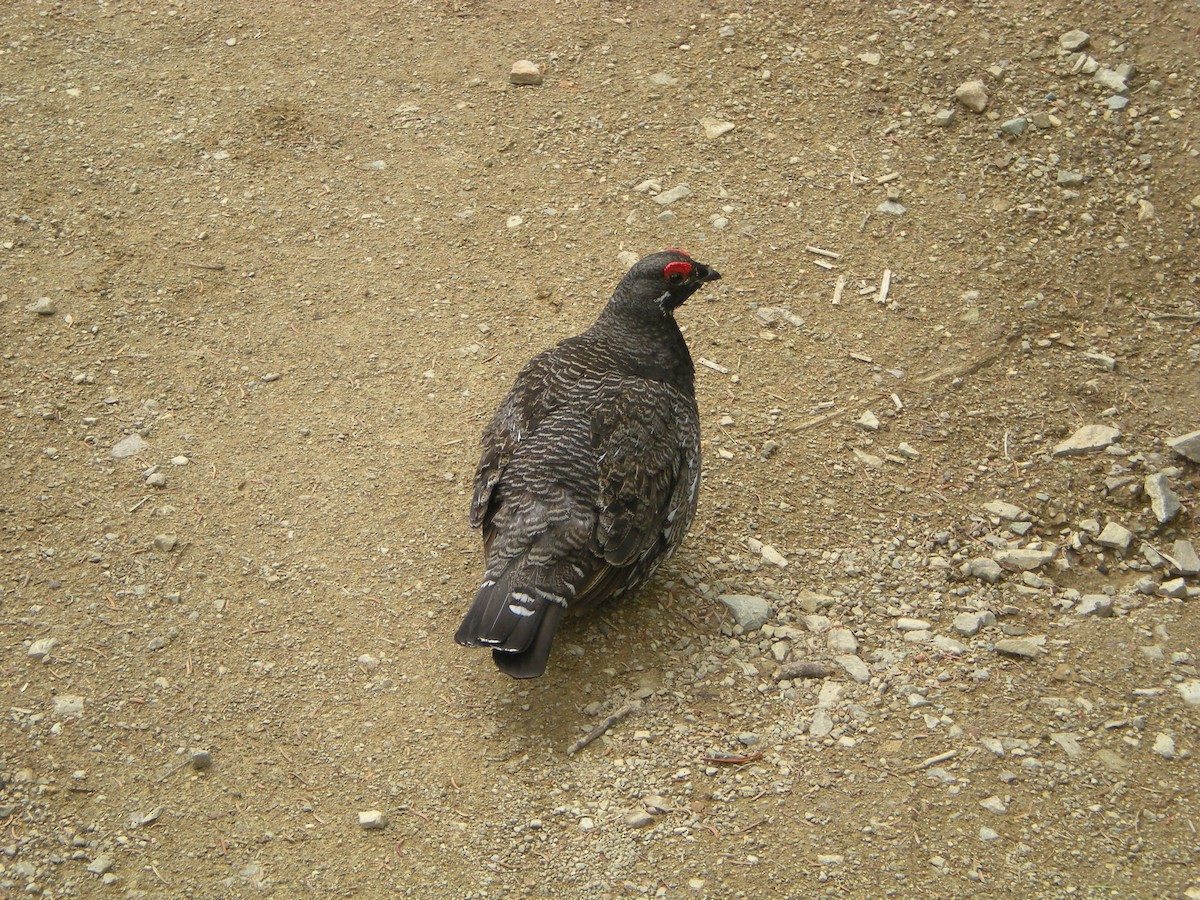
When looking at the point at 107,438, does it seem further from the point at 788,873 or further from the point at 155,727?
the point at 788,873

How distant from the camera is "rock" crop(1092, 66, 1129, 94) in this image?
9.13 m

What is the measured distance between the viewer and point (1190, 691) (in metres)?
5.67

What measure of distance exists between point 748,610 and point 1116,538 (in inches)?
88.5

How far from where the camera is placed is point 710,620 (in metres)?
6.30

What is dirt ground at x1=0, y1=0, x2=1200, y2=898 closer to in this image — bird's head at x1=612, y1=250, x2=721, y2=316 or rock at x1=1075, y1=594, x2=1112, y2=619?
rock at x1=1075, y1=594, x2=1112, y2=619

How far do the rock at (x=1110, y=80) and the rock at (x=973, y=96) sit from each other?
0.90 meters

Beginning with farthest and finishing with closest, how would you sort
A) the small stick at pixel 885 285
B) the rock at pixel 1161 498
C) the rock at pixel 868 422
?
the small stick at pixel 885 285 < the rock at pixel 868 422 < the rock at pixel 1161 498

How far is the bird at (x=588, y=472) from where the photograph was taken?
18.5 feet

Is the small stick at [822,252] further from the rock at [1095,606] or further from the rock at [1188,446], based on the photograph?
the rock at [1095,606]

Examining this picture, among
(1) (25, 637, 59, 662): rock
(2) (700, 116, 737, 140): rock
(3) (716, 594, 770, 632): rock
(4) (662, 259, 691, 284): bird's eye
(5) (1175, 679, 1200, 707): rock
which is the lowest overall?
(1) (25, 637, 59, 662): rock

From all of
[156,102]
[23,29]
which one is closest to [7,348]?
[156,102]

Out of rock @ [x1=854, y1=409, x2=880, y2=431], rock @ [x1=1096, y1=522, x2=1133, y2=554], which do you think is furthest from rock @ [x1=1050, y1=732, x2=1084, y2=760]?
rock @ [x1=854, y1=409, x2=880, y2=431]

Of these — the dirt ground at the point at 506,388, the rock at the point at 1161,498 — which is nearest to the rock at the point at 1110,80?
the dirt ground at the point at 506,388

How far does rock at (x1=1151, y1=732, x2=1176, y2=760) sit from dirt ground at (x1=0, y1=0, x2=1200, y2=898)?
0.04 feet
